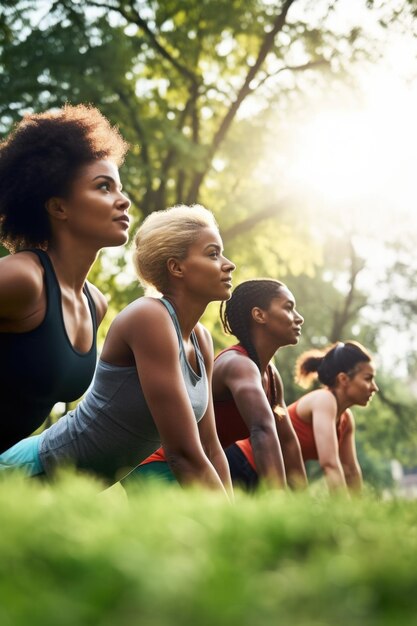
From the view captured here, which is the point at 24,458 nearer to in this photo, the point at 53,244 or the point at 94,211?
the point at 53,244

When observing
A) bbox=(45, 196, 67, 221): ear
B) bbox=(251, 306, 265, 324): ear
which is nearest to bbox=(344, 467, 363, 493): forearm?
bbox=(251, 306, 265, 324): ear

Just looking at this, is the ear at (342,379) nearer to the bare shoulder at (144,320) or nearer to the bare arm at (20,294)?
the bare shoulder at (144,320)

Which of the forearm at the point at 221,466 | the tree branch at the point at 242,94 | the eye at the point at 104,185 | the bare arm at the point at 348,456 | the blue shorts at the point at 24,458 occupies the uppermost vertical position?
the tree branch at the point at 242,94

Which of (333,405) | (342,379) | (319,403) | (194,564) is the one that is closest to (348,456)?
(342,379)

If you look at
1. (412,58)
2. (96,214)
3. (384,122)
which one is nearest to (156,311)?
(96,214)

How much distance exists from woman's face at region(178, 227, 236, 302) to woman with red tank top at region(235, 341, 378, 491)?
316cm

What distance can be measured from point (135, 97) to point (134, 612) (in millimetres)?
14793

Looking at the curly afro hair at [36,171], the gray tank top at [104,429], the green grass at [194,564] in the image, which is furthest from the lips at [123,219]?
the green grass at [194,564]

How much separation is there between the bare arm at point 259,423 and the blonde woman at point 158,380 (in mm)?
701

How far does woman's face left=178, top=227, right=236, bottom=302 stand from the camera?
4.57 meters

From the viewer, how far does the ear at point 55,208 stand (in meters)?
4.11

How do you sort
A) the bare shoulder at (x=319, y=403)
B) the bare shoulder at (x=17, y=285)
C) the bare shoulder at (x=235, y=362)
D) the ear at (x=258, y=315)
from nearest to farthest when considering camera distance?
the bare shoulder at (x=17, y=285) → the bare shoulder at (x=235, y=362) → the ear at (x=258, y=315) → the bare shoulder at (x=319, y=403)

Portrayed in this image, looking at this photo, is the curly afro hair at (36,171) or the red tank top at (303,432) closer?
the curly afro hair at (36,171)

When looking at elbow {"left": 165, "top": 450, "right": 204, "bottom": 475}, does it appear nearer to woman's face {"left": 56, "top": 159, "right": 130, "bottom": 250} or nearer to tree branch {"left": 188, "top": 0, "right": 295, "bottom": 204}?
woman's face {"left": 56, "top": 159, "right": 130, "bottom": 250}
